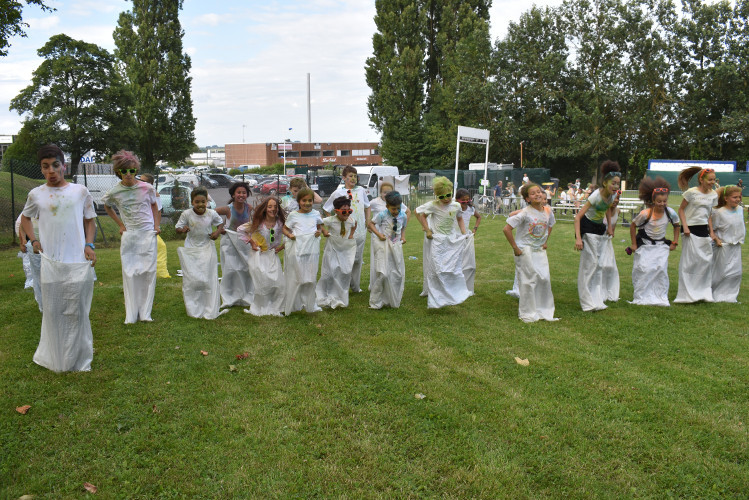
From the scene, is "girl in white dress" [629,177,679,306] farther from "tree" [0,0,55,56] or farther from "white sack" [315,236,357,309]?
"tree" [0,0,55,56]

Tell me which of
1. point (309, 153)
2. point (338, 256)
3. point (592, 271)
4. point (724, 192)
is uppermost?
point (309, 153)

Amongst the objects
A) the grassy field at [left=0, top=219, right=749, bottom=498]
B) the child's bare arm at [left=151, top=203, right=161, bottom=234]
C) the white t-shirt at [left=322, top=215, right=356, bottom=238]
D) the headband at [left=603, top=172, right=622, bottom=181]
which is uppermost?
the headband at [left=603, top=172, right=622, bottom=181]

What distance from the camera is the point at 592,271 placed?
788 centimetres

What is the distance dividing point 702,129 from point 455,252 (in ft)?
129

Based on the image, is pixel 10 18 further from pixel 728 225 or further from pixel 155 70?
pixel 155 70

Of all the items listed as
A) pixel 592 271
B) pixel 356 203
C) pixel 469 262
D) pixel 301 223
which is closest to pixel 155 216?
pixel 301 223

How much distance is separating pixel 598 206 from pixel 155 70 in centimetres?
4147

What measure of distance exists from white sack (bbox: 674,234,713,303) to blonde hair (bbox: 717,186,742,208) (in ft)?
1.93

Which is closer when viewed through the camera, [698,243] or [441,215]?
[441,215]

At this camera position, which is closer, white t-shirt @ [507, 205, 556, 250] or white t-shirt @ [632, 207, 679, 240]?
white t-shirt @ [507, 205, 556, 250]

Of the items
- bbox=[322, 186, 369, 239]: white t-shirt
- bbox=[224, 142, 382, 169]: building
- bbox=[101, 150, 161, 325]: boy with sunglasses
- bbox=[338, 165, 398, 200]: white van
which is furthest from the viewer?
bbox=[224, 142, 382, 169]: building

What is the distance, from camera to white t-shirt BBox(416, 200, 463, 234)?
7.78 m

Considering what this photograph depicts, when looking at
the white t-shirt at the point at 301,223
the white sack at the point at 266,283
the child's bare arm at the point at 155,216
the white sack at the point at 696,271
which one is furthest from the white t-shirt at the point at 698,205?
the child's bare arm at the point at 155,216

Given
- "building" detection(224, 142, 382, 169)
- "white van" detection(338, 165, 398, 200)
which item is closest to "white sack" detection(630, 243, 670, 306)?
"white van" detection(338, 165, 398, 200)
